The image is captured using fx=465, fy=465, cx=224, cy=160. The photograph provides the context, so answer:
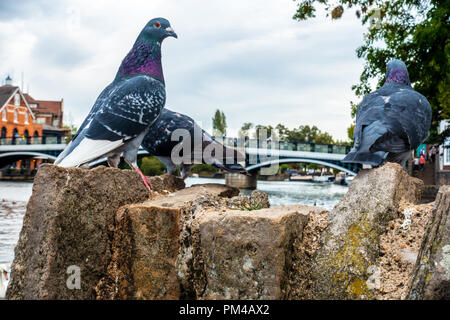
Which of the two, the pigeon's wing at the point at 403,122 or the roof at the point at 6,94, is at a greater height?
the roof at the point at 6,94

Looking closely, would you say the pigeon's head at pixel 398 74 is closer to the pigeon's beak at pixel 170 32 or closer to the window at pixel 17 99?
the pigeon's beak at pixel 170 32

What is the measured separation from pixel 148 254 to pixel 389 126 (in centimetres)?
185

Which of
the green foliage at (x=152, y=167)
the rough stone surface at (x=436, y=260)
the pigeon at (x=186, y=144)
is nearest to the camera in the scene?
the rough stone surface at (x=436, y=260)

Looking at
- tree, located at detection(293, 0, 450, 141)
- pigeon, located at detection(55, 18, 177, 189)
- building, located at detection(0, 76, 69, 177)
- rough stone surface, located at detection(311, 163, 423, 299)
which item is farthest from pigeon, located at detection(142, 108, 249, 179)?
building, located at detection(0, 76, 69, 177)

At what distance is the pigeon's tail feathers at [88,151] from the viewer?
10.7 ft

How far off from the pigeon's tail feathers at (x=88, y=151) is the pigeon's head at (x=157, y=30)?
951 mm

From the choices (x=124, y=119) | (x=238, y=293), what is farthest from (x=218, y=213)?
(x=124, y=119)

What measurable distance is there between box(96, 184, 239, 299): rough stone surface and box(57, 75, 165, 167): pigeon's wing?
74cm

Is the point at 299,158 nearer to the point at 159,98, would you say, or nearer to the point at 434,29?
the point at 434,29

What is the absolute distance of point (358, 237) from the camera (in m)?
2.53

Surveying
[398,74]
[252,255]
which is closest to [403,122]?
[398,74]

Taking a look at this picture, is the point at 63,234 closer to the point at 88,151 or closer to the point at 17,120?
the point at 88,151

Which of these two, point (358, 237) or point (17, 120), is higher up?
point (17, 120)

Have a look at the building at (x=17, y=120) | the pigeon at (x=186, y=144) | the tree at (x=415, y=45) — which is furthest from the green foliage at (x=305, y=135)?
the pigeon at (x=186, y=144)
